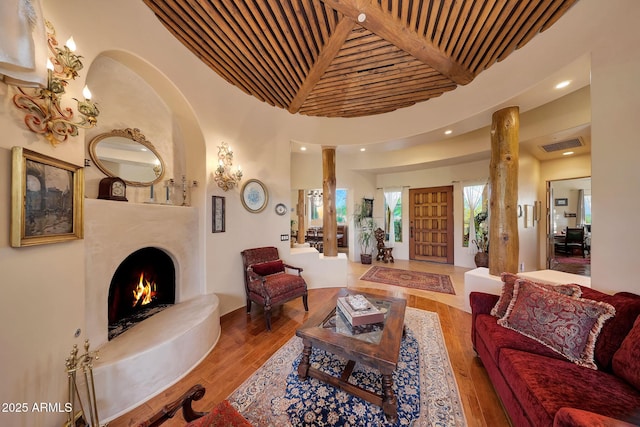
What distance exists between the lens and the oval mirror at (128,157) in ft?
6.00

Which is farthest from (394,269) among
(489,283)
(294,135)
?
(294,135)

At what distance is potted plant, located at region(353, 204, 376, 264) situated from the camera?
577 centimetres

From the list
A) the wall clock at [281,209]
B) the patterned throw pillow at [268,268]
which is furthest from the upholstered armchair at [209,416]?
the wall clock at [281,209]

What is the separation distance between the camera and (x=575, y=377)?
1.14m

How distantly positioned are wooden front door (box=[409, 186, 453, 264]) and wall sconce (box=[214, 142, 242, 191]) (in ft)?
16.6

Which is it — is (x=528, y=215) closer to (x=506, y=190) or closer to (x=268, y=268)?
(x=506, y=190)

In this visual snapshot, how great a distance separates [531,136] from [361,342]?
4449 mm

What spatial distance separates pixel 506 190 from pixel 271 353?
343cm

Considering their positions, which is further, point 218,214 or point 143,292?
point 218,214

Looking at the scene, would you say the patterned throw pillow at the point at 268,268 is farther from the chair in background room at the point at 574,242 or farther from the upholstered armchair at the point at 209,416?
the chair in background room at the point at 574,242

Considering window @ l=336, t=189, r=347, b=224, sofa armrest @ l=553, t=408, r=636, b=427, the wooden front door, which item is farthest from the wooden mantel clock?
the wooden front door

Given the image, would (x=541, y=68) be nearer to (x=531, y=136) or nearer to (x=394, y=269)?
(x=531, y=136)

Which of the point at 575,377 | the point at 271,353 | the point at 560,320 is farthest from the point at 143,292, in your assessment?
the point at 560,320

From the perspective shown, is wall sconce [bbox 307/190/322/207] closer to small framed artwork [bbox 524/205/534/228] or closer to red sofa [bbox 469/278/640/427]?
small framed artwork [bbox 524/205/534/228]
